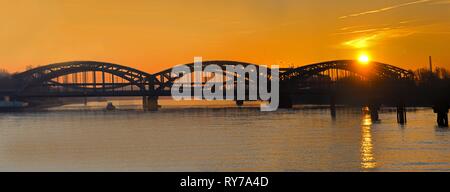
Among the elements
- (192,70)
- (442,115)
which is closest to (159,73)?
(192,70)

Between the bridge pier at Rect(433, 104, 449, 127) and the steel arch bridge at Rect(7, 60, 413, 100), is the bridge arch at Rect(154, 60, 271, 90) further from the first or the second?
the bridge pier at Rect(433, 104, 449, 127)

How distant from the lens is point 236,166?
33.7m

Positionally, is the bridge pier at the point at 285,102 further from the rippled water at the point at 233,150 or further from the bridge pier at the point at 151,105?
the rippled water at the point at 233,150

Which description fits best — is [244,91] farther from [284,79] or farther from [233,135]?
[233,135]

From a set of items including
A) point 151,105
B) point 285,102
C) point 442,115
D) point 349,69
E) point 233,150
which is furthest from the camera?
point 349,69

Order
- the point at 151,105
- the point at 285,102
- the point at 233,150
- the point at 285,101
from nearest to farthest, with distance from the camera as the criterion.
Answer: the point at 233,150, the point at 285,102, the point at 285,101, the point at 151,105

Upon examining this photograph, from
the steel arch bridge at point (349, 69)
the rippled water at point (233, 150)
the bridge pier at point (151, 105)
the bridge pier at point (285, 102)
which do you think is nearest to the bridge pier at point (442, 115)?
the rippled water at point (233, 150)

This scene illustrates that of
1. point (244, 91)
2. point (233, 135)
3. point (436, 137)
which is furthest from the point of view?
point (244, 91)

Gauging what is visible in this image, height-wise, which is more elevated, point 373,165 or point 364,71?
point 364,71

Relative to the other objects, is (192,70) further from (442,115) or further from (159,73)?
(442,115)

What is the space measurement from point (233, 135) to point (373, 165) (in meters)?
22.5

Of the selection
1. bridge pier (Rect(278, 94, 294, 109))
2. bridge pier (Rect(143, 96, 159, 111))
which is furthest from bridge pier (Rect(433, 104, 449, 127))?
bridge pier (Rect(143, 96, 159, 111))
